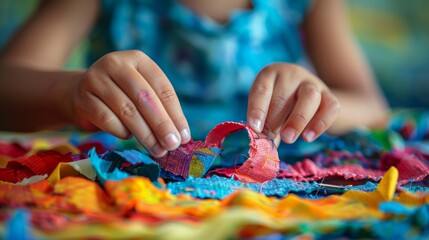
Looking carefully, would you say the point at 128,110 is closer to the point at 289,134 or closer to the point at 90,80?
the point at 90,80

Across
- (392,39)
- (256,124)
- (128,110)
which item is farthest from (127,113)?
(392,39)

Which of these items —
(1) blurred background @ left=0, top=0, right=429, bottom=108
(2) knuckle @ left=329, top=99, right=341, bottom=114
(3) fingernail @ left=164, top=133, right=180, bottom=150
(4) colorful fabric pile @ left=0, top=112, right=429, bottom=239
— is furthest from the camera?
(1) blurred background @ left=0, top=0, right=429, bottom=108

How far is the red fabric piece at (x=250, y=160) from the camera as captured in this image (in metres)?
0.49

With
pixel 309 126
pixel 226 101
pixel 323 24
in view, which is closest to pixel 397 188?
pixel 309 126

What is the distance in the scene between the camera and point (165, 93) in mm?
507

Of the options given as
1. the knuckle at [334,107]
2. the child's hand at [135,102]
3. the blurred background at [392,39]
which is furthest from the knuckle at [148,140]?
the blurred background at [392,39]

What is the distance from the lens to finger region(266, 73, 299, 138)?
56 centimetres

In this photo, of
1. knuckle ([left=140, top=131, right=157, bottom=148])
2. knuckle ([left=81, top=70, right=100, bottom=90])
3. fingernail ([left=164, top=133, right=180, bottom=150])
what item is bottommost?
knuckle ([left=140, top=131, right=157, bottom=148])

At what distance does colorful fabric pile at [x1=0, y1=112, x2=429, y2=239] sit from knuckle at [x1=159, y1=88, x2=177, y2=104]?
46mm

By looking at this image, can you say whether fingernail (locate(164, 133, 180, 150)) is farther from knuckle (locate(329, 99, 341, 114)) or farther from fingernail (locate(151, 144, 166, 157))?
knuckle (locate(329, 99, 341, 114))

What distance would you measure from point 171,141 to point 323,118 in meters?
0.19

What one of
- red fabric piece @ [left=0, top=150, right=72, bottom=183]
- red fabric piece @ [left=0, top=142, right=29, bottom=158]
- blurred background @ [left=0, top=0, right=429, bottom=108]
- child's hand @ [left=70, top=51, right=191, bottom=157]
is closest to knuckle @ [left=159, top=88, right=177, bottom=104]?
child's hand @ [left=70, top=51, right=191, bottom=157]

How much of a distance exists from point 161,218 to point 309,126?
281 mm

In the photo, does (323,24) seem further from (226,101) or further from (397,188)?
(397,188)
